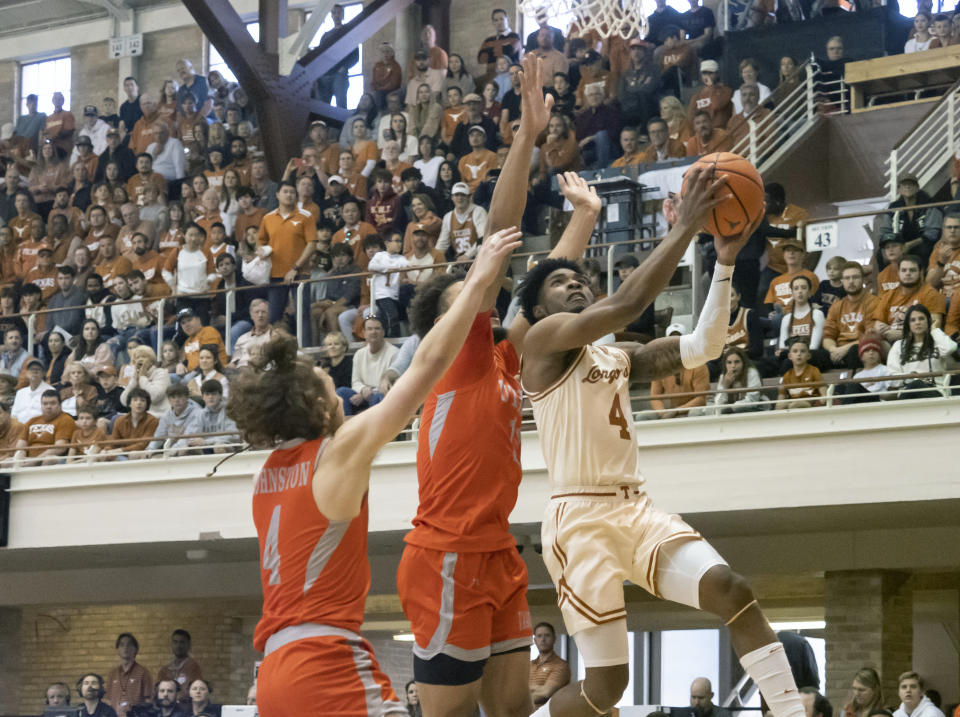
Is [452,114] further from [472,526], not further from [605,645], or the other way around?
[605,645]

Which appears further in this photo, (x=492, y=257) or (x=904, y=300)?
(x=904, y=300)

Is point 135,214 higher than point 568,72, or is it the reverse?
point 568,72

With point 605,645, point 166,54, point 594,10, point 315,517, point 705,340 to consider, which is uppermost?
point 166,54

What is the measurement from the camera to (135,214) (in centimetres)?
1489

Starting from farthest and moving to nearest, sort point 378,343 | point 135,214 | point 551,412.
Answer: point 135,214 < point 378,343 < point 551,412

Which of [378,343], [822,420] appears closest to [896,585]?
[822,420]

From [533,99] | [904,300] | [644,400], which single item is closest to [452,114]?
[644,400]

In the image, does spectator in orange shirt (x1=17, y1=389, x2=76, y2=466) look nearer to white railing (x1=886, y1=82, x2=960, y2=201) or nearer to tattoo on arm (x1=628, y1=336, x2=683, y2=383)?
white railing (x1=886, y1=82, x2=960, y2=201)

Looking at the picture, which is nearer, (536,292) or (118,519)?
(536,292)

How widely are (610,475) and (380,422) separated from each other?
1532mm

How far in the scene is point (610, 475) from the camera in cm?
495

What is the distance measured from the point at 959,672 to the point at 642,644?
523 cm

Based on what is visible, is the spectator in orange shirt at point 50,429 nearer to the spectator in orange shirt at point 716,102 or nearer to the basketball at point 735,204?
the spectator in orange shirt at point 716,102

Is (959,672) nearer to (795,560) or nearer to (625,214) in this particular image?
(795,560)
